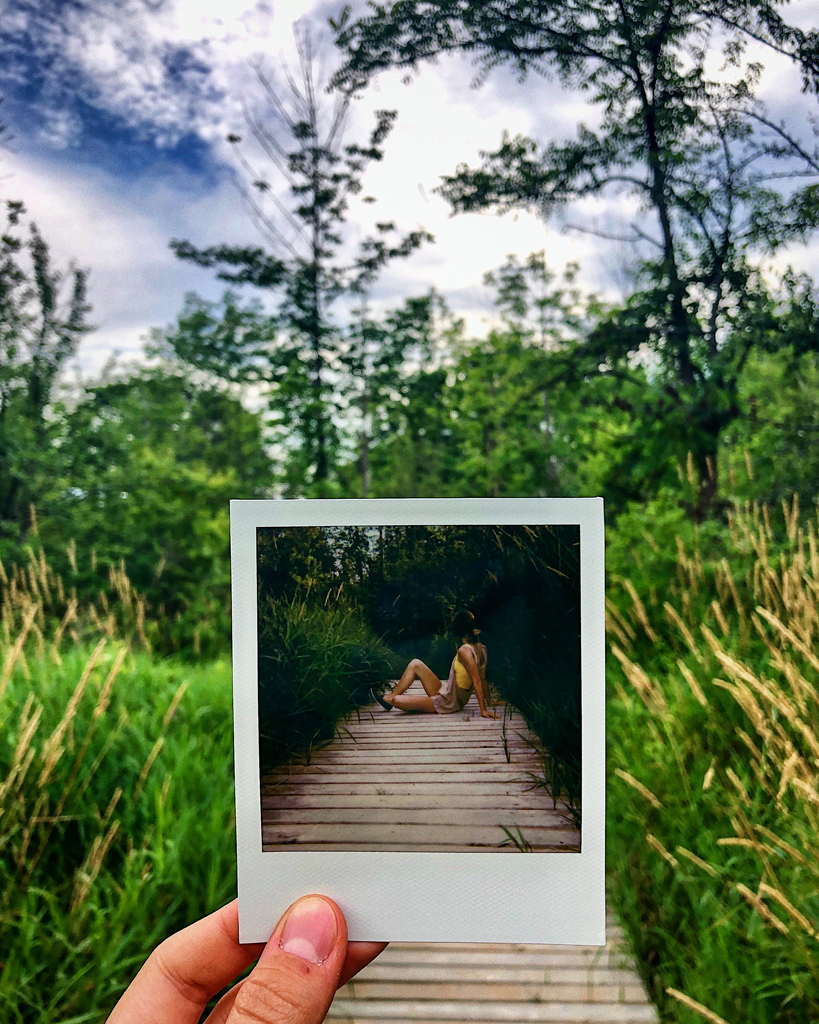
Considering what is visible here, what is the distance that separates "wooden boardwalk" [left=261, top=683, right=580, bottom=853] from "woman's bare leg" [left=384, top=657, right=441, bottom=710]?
11mm

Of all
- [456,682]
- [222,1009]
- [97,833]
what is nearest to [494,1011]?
[222,1009]

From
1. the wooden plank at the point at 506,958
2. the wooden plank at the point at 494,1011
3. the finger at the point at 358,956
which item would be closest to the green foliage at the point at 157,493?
the wooden plank at the point at 506,958

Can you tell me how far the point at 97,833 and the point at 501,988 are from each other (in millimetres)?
1307

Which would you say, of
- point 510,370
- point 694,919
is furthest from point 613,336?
point 694,919

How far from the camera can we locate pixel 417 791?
77 cm

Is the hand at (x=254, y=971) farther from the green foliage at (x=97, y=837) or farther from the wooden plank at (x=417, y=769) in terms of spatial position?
the green foliage at (x=97, y=837)

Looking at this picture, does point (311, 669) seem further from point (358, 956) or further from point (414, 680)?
point (358, 956)

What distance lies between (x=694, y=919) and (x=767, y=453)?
239cm

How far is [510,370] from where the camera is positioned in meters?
4.25

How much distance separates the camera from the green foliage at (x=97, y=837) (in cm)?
151

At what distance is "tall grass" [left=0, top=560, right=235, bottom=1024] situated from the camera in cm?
152

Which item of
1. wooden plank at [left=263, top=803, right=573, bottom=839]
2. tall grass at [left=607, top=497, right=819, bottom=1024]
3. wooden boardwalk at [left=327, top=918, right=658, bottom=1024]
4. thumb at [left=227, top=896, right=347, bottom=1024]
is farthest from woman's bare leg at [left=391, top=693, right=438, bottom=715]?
wooden boardwalk at [left=327, top=918, right=658, bottom=1024]

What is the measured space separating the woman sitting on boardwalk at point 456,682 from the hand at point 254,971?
0.27 metres

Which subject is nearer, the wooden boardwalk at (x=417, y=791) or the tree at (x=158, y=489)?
the wooden boardwalk at (x=417, y=791)
